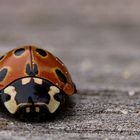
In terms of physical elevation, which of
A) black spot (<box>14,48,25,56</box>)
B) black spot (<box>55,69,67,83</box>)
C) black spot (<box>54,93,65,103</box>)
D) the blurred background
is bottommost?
black spot (<box>54,93,65,103</box>)

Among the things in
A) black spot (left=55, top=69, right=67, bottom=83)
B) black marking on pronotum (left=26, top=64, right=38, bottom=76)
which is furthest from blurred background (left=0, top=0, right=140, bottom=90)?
black marking on pronotum (left=26, top=64, right=38, bottom=76)

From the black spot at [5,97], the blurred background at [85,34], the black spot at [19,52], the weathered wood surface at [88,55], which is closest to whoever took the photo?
the weathered wood surface at [88,55]

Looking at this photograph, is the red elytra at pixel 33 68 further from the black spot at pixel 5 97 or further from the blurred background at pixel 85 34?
the blurred background at pixel 85 34

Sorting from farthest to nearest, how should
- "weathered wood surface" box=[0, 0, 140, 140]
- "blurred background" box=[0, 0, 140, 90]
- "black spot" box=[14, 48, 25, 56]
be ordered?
"blurred background" box=[0, 0, 140, 90], "black spot" box=[14, 48, 25, 56], "weathered wood surface" box=[0, 0, 140, 140]

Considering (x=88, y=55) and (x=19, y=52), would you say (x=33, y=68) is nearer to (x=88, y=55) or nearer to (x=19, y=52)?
(x=19, y=52)

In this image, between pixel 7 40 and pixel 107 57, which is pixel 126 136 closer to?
pixel 107 57

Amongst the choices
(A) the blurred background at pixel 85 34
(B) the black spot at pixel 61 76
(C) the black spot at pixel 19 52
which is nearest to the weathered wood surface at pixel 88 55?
(A) the blurred background at pixel 85 34

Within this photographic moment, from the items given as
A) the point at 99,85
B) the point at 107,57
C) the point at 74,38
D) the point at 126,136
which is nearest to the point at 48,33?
the point at 74,38

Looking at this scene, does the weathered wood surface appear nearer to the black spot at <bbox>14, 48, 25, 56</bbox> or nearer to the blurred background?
the blurred background

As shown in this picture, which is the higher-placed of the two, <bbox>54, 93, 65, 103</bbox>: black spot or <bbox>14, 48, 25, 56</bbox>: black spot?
<bbox>14, 48, 25, 56</bbox>: black spot
